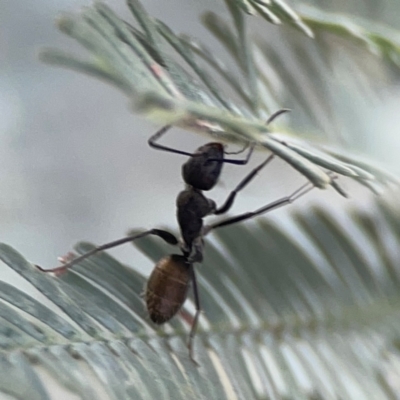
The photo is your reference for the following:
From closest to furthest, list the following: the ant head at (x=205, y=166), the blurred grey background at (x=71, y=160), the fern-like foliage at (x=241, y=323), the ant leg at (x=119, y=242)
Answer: the fern-like foliage at (x=241, y=323), the ant leg at (x=119, y=242), the ant head at (x=205, y=166), the blurred grey background at (x=71, y=160)

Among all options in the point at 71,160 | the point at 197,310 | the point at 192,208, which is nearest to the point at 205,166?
the point at 192,208

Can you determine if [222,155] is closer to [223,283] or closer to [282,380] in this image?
[223,283]

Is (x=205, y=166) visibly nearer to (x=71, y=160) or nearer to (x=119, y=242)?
(x=119, y=242)

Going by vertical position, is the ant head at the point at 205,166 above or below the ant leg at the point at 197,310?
above

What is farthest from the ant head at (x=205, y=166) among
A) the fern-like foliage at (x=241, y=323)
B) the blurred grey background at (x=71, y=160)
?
the blurred grey background at (x=71, y=160)

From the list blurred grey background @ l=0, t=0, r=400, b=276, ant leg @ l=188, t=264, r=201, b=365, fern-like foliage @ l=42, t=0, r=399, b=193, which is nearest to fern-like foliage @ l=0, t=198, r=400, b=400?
ant leg @ l=188, t=264, r=201, b=365

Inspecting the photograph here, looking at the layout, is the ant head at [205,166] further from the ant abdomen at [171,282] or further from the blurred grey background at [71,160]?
the blurred grey background at [71,160]
